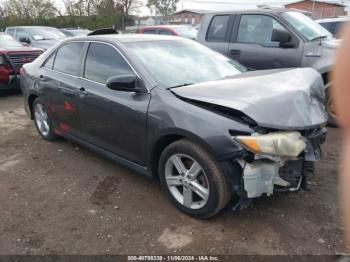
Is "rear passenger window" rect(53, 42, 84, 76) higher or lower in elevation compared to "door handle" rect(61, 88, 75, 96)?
higher

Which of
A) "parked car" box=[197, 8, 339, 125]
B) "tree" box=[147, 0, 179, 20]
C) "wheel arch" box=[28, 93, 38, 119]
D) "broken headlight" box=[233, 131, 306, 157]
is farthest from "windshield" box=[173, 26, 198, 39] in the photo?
"tree" box=[147, 0, 179, 20]

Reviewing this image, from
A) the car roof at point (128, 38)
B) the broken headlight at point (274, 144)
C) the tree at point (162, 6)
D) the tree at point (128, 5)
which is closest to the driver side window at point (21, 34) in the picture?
the car roof at point (128, 38)

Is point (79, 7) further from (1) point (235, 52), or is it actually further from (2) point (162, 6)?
(1) point (235, 52)

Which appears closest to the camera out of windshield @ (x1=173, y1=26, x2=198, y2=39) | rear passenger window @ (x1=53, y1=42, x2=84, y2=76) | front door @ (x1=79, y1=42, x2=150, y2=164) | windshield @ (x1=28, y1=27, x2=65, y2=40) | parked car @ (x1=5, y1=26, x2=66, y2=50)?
front door @ (x1=79, y1=42, x2=150, y2=164)

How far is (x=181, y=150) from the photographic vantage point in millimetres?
3008

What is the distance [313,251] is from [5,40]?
9.44 metres

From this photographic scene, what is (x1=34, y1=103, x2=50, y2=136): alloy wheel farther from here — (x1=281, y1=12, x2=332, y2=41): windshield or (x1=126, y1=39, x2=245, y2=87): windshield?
(x1=281, y1=12, x2=332, y2=41): windshield

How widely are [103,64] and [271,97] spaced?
77.2 inches

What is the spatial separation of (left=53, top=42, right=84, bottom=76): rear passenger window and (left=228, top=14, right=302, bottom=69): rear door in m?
2.97

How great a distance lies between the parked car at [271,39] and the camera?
5543 millimetres

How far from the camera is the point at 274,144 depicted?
258 centimetres

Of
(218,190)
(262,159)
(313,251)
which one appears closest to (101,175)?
(218,190)

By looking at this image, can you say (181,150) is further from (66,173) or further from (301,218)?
(66,173)

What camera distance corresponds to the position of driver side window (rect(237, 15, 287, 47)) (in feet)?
19.3
